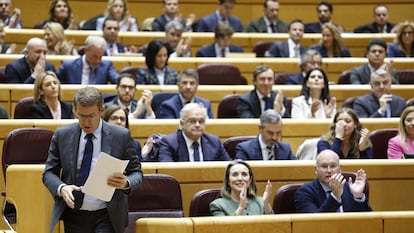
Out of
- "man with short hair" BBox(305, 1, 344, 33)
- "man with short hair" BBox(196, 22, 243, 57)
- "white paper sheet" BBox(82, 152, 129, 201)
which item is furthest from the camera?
"man with short hair" BBox(305, 1, 344, 33)

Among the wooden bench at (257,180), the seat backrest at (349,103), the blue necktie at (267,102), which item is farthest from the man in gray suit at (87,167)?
the seat backrest at (349,103)

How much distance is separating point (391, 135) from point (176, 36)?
246 cm

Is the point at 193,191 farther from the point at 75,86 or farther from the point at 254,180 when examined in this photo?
the point at 75,86

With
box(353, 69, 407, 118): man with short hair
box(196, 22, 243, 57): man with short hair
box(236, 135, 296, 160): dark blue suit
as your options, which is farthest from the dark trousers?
box(196, 22, 243, 57): man with short hair

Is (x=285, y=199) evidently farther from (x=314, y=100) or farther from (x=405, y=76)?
(x=405, y=76)

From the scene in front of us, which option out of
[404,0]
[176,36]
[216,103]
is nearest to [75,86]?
[216,103]

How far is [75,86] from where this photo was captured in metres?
6.03

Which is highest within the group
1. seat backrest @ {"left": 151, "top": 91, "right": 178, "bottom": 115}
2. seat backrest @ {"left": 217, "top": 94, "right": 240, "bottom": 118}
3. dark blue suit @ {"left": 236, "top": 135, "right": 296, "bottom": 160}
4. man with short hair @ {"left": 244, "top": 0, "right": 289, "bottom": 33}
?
man with short hair @ {"left": 244, "top": 0, "right": 289, "bottom": 33}

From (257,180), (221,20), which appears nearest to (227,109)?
(257,180)

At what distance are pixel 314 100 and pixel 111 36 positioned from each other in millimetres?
1996

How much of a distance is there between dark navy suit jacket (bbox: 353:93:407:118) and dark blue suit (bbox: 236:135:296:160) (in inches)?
47.5

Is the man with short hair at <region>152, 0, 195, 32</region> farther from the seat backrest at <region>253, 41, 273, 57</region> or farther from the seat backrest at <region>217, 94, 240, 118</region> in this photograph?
the seat backrest at <region>217, 94, 240, 118</region>

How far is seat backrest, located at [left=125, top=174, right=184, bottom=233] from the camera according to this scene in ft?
13.9

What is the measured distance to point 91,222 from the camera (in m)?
3.63
